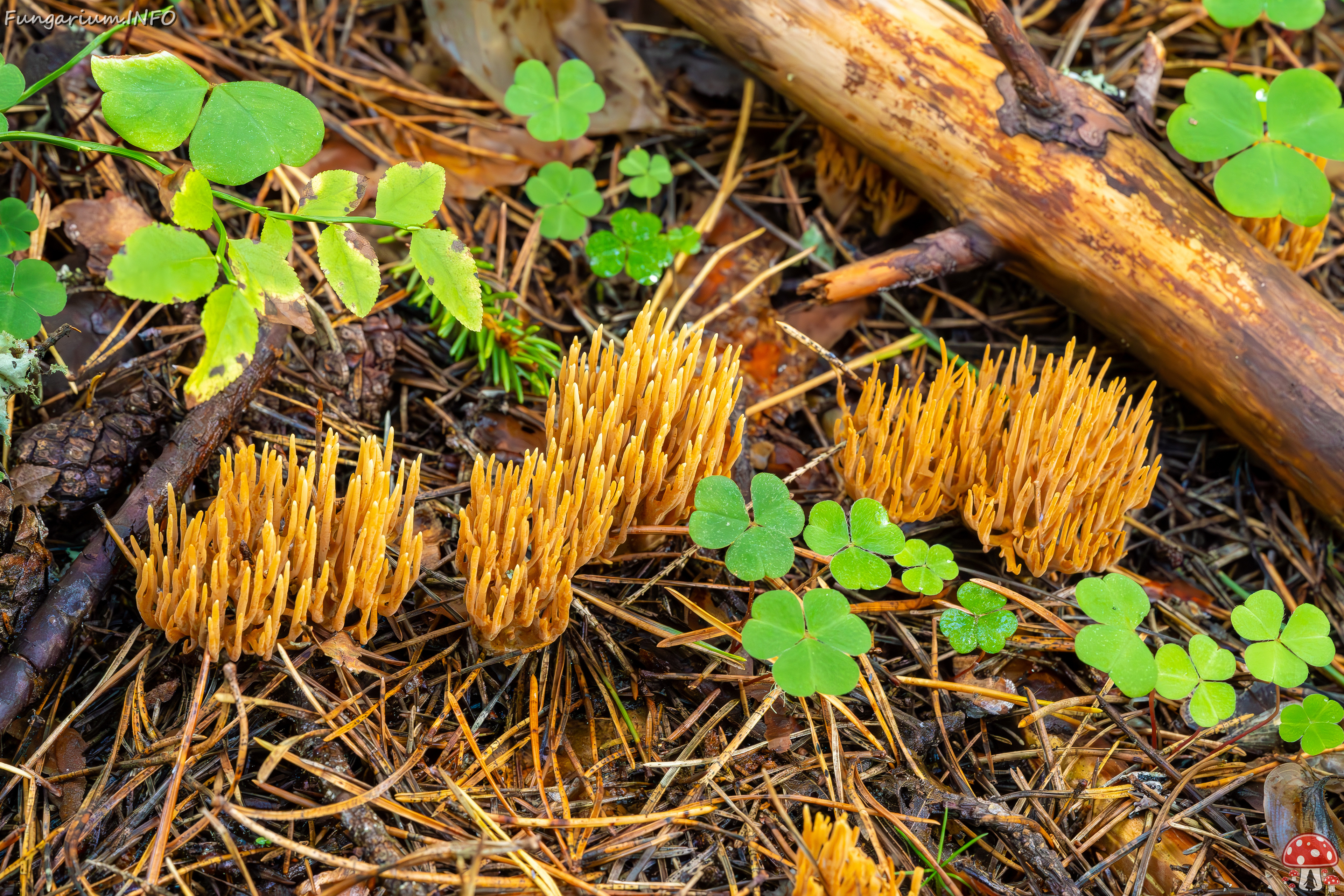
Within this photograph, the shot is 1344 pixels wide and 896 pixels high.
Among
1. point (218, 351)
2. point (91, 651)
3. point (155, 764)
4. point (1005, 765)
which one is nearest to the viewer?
point (218, 351)

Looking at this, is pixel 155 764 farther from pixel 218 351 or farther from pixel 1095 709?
pixel 1095 709

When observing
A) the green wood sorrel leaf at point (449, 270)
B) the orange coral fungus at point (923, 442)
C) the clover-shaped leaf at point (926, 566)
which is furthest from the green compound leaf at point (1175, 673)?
the green wood sorrel leaf at point (449, 270)

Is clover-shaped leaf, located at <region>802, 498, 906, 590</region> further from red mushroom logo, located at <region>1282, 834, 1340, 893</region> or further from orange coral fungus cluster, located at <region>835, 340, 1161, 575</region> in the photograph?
red mushroom logo, located at <region>1282, 834, 1340, 893</region>

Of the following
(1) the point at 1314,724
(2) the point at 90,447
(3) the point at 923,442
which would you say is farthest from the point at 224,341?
(1) the point at 1314,724

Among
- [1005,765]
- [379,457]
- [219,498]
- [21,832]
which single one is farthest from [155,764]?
[1005,765]

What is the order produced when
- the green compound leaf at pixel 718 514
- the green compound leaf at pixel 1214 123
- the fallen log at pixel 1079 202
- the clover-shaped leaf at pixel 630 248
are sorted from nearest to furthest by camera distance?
the green compound leaf at pixel 718 514, the fallen log at pixel 1079 202, the green compound leaf at pixel 1214 123, the clover-shaped leaf at pixel 630 248

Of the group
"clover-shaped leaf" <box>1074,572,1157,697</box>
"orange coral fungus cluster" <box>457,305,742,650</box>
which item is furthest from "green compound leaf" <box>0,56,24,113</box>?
"clover-shaped leaf" <box>1074,572,1157,697</box>

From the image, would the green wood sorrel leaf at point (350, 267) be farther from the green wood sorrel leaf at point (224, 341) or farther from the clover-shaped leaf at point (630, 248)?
the clover-shaped leaf at point (630, 248)

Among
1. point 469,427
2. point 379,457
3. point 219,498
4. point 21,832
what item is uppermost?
point 379,457
